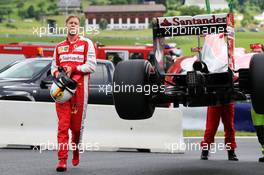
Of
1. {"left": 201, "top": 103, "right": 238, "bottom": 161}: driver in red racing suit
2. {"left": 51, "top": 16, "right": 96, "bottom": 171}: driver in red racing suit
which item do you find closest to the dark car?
{"left": 201, "top": 103, "right": 238, "bottom": 161}: driver in red racing suit

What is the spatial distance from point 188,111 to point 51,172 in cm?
932

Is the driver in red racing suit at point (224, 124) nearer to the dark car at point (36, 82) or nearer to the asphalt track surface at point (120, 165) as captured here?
the asphalt track surface at point (120, 165)

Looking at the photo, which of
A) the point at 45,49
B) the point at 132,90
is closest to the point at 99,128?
the point at 132,90

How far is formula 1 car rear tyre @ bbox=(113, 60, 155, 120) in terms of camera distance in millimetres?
8516

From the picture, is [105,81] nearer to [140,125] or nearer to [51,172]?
[140,125]

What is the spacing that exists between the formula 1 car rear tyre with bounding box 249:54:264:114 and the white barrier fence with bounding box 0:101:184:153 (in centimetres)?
471

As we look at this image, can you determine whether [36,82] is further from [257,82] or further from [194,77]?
[257,82]

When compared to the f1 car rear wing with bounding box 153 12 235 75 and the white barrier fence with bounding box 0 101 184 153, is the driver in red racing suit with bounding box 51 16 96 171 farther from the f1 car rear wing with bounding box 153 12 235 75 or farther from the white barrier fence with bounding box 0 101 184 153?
the white barrier fence with bounding box 0 101 184 153

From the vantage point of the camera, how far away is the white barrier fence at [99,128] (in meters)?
13.0

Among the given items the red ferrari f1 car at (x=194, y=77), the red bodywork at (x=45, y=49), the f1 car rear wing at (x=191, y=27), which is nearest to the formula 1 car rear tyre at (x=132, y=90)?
the red ferrari f1 car at (x=194, y=77)

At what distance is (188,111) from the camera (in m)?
18.2

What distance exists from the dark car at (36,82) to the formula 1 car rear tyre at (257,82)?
6.13 metres

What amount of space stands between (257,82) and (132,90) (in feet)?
4.10

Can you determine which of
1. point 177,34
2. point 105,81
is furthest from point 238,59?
point 177,34
